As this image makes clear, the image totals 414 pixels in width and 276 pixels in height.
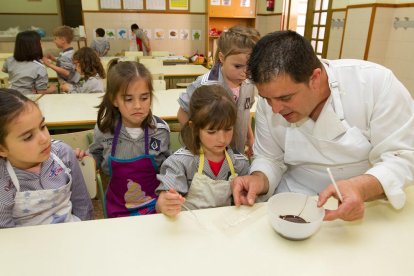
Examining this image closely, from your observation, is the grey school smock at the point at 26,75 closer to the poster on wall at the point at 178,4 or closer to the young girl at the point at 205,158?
the young girl at the point at 205,158

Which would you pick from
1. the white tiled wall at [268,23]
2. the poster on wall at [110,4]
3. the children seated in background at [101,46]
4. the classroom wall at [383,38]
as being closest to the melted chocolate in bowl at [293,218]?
the classroom wall at [383,38]

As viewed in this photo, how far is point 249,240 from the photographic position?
0.96 m

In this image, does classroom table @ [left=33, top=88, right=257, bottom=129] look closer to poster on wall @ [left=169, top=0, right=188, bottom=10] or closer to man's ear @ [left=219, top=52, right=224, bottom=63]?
man's ear @ [left=219, top=52, right=224, bottom=63]

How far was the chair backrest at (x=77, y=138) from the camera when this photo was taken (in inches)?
69.3

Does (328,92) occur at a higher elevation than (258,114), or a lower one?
higher

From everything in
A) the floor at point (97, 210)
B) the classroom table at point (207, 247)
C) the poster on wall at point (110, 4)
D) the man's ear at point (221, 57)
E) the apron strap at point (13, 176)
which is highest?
the poster on wall at point (110, 4)

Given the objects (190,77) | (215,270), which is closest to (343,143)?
(215,270)

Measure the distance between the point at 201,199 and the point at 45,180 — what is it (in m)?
0.65

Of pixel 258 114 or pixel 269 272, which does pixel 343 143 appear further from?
pixel 269 272

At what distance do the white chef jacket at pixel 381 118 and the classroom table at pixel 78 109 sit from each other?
1437 mm

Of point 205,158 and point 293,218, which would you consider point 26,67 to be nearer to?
point 205,158

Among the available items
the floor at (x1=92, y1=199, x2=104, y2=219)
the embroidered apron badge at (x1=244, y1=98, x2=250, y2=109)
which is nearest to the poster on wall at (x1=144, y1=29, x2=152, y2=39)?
the floor at (x1=92, y1=199, x2=104, y2=219)

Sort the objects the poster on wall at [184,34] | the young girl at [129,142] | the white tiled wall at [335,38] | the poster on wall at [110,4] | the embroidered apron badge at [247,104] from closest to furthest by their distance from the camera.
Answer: the young girl at [129,142]
the embroidered apron badge at [247,104]
the white tiled wall at [335,38]
the poster on wall at [110,4]
the poster on wall at [184,34]

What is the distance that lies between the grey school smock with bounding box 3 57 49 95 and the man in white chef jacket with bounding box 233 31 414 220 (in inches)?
122
